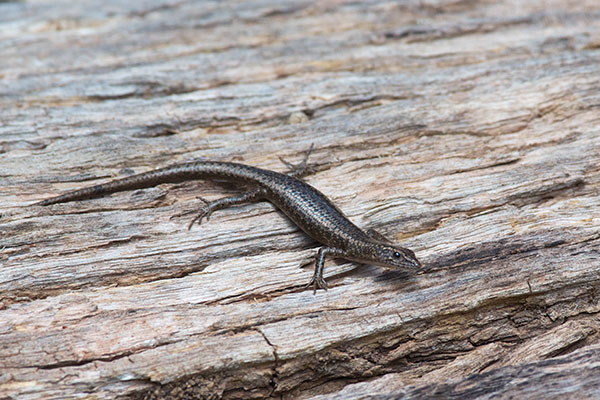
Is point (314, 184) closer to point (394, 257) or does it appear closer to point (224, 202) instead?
point (224, 202)

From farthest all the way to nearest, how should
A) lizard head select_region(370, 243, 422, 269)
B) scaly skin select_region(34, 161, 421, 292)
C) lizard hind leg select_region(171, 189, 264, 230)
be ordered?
lizard hind leg select_region(171, 189, 264, 230) < scaly skin select_region(34, 161, 421, 292) < lizard head select_region(370, 243, 422, 269)

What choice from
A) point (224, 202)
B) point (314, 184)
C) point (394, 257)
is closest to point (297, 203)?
point (314, 184)

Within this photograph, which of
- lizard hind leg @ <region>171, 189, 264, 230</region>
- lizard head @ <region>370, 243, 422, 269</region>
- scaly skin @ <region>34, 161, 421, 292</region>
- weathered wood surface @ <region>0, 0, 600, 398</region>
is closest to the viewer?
weathered wood surface @ <region>0, 0, 600, 398</region>

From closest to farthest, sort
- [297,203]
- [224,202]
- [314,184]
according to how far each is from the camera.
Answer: [297,203], [224,202], [314,184]

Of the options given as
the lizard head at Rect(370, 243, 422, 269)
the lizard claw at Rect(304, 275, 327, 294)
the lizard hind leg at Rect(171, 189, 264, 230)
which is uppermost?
the lizard hind leg at Rect(171, 189, 264, 230)

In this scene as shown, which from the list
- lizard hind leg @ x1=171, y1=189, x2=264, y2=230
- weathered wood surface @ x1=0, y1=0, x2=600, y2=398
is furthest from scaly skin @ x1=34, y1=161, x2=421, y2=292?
weathered wood surface @ x1=0, y1=0, x2=600, y2=398

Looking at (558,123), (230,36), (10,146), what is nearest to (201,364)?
(10,146)

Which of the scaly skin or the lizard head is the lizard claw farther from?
the lizard head

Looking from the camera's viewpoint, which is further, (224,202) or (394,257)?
(224,202)

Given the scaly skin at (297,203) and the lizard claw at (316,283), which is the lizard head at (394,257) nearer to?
the scaly skin at (297,203)

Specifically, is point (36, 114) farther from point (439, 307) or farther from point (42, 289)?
point (439, 307)
